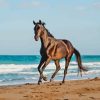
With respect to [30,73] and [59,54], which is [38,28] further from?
[30,73]

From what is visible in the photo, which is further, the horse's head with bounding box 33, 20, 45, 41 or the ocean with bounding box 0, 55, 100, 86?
the ocean with bounding box 0, 55, 100, 86

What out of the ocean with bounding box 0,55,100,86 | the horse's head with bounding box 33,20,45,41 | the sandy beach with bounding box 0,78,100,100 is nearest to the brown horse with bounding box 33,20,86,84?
the horse's head with bounding box 33,20,45,41

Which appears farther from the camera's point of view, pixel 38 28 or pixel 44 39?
pixel 44 39

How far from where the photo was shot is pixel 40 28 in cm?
1396

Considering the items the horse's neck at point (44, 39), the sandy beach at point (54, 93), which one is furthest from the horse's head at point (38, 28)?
the sandy beach at point (54, 93)

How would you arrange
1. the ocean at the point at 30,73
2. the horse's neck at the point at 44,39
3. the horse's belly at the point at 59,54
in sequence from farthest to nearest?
the ocean at the point at 30,73 → the horse's belly at the point at 59,54 → the horse's neck at the point at 44,39

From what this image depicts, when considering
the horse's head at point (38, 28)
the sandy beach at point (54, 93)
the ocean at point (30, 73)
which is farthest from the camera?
the ocean at point (30, 73)

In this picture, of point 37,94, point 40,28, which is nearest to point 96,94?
point 37,94

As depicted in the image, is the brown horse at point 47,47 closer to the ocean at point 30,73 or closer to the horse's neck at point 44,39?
the horse's neck at point 44,39

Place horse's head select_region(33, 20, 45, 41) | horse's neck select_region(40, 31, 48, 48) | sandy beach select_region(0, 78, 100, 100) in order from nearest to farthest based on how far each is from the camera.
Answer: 1. sandy beach select_region(0, 78, 100, 100)
2. horse's head select_region(33, 20, 45, 41)
3. horse's neck select_region(40, 31, 48, 48)

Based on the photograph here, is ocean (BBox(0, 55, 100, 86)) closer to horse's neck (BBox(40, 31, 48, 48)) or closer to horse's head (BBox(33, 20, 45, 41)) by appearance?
horse's neck (BBox(40, 31, 48, 48))

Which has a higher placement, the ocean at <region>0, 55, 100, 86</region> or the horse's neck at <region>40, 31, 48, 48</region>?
the horse's neck at <region>40, 31, 48, 48</region>

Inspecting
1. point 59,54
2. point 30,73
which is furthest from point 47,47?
point 30,73

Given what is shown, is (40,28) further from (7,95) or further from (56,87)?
(7,95)
